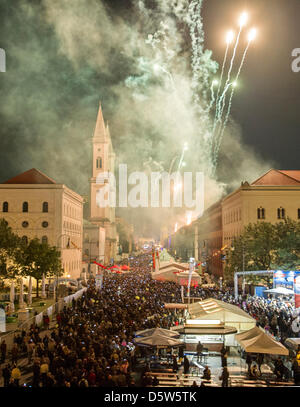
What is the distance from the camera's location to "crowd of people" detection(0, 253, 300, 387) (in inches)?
541

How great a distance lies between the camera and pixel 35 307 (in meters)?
35.6

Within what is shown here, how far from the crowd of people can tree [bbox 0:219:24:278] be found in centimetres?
677

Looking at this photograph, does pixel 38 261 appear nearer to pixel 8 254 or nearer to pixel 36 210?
pixel 8 254

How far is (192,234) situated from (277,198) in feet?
240

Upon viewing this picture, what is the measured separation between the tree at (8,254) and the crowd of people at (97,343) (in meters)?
6.77

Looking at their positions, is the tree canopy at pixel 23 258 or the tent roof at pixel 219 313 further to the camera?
the tree canopy at pixel 23 258

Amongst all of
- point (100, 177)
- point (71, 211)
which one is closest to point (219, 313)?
point (71, 211)

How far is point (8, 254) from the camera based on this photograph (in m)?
36.0

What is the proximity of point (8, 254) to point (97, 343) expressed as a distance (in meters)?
20.9

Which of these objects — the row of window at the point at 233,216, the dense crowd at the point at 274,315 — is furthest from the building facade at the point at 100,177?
the dense crowd at the point at 274,315

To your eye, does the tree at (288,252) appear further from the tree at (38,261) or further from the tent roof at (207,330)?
the tent roof at (207,330)

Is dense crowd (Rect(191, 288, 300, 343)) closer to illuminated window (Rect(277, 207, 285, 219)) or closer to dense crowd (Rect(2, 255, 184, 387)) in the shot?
dense crowd (Rect(2, 255, 184, 387))

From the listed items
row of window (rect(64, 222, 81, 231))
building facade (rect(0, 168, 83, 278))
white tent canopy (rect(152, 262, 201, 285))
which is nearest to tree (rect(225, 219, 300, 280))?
white tent canopy (rect(152, 262, 201, 285))

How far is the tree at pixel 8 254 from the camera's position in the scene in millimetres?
34875
